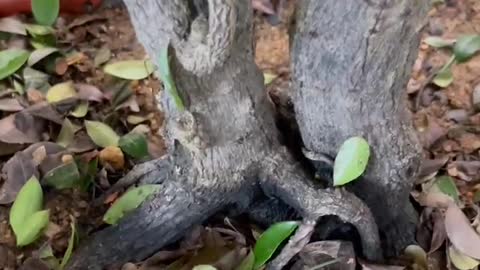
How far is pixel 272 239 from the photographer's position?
1.18 metres

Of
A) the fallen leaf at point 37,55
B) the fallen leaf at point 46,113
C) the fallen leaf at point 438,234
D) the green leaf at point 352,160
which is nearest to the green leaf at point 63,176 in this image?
the fallen leaf at point 46,113

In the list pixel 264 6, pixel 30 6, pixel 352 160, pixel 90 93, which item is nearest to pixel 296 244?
pixel 352 160

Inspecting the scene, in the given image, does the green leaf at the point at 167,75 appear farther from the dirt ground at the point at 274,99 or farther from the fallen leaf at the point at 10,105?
the fallen leaf at the point at 10,105

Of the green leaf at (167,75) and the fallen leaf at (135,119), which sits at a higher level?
the green leaf at (167,75)

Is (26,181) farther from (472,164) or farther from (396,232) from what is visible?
(472,164)

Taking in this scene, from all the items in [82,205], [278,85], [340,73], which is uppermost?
[340,73]

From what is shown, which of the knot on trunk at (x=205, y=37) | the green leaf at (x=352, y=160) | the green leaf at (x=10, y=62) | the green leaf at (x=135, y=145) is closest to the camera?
the knot on trunk at (x=205, y=37)

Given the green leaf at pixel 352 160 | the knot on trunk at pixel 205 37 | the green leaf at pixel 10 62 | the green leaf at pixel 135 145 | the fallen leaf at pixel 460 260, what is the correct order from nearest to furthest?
the knot on trunk at pixel 205 37 → the green leaf at pixel 352 160 → the fallen leaf at pixel 460 260 → the green leaf at pixel 135 145 → the green leaf at pixel 10 62

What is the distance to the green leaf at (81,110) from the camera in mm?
1426

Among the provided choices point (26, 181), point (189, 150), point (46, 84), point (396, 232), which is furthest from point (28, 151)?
point (396, 232)

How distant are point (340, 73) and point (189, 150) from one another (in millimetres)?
215

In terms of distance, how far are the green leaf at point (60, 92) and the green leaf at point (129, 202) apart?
25 cm

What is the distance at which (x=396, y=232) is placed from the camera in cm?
124

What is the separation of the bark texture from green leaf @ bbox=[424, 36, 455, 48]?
39 centimetres
